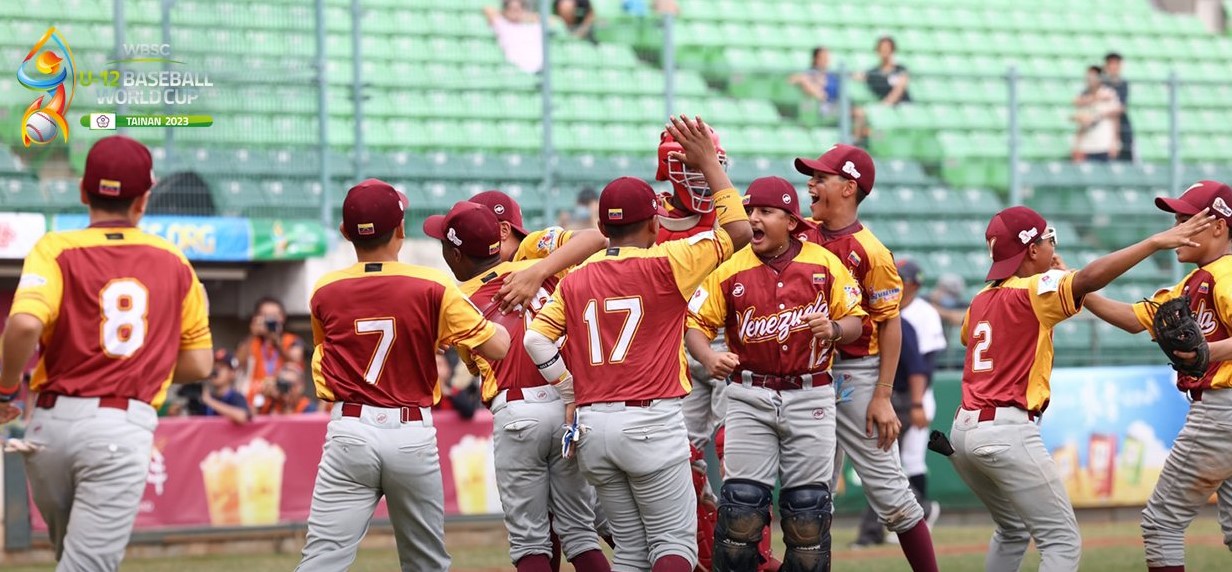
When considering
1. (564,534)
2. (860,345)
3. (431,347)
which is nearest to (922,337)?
(860,345)

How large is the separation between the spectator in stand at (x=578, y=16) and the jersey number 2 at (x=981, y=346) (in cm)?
906

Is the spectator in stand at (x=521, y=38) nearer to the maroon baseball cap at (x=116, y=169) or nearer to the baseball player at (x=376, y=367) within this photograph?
the baseball player at (x=376, y=367)

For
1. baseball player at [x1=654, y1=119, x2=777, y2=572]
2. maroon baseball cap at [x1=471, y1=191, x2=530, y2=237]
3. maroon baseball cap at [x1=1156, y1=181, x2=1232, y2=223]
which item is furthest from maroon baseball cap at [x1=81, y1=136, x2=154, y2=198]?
maroon baseball cap at [x1=1156, y1=181, x2=1232, y2=223]

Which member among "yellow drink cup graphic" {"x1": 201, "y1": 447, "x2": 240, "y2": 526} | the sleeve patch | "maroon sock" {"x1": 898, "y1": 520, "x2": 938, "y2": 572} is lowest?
"yellow drink cup graphic" {"x1": 201, "y1": 447, "x2": 240, "y2": 526}

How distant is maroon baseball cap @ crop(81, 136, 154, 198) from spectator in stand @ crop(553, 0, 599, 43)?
10225 mm

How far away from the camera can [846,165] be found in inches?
311

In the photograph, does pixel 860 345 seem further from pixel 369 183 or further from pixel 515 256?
pixel 369 183

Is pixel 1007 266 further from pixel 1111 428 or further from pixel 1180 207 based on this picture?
pixel 1111 428

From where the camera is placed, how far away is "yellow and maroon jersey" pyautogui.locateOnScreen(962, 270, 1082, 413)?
23.7 feet

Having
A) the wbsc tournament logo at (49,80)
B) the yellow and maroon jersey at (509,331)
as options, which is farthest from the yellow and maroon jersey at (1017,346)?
the wbsc tournament logo at (49,80)

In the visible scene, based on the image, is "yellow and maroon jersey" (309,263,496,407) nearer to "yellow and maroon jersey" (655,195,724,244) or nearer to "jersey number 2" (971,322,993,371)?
"yellow and maroon jersey" (655,195,724,244)

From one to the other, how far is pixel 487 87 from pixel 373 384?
8234 millimetres

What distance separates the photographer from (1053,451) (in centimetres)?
1387

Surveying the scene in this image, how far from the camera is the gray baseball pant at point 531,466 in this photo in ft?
23.8
